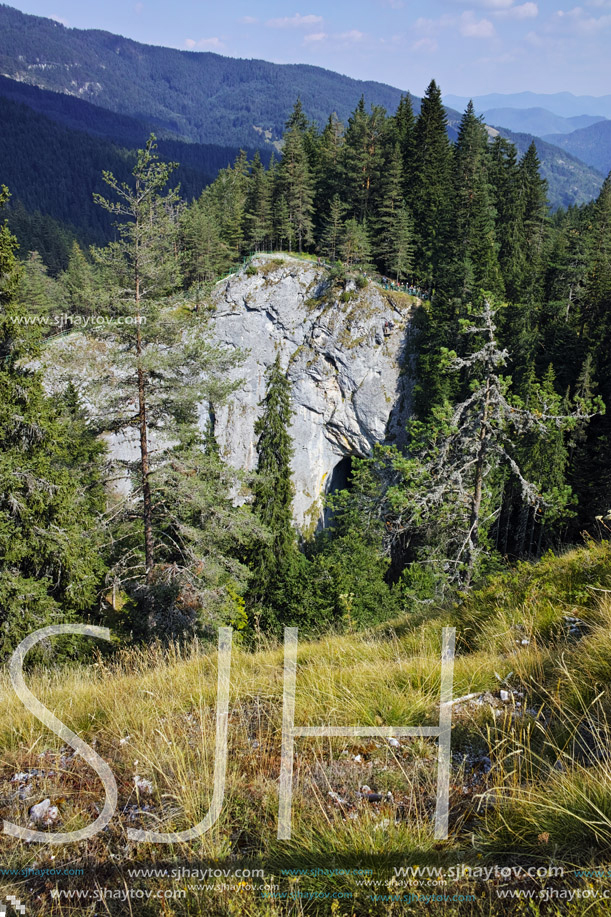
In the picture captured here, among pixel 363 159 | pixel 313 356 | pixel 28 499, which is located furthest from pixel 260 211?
pixel 28 499

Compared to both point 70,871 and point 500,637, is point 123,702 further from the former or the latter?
point 500,637

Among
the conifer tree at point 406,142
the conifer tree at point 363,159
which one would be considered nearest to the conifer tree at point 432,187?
the conifer tree at point 406,142

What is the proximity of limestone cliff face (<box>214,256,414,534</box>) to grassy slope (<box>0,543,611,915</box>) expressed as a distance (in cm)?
3142

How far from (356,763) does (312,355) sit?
34321 millimetres

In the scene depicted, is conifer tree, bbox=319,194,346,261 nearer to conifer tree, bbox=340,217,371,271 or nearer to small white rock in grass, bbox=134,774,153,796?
conifer tree, bbox=340,217,371,271

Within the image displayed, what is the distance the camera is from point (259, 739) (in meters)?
Result: 2.85

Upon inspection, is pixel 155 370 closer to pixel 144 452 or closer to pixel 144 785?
pixel 144 452

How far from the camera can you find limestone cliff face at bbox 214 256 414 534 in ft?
113

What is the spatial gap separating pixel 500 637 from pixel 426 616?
1.69 meters

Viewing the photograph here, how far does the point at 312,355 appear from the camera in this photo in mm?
35719

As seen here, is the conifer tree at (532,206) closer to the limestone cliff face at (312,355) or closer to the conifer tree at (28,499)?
the limestone cliff face at (312,355)

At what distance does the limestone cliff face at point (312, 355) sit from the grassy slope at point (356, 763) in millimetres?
31418

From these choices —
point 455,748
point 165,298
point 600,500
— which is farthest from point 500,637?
point 600,500

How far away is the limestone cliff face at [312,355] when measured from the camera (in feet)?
113
